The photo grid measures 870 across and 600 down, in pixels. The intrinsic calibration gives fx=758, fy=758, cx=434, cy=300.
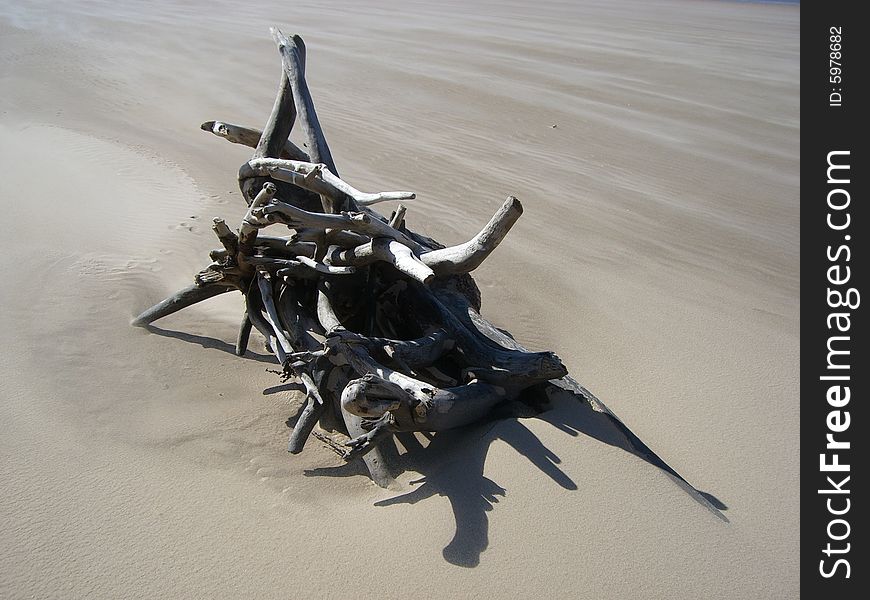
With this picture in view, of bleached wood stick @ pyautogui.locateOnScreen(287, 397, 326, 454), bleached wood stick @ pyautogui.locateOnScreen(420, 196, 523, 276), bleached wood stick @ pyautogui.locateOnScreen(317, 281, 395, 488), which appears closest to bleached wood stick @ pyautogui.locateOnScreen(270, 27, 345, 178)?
bleached wood stick @ pyautogui.locateOnScreen(317, 281, 395, 488)

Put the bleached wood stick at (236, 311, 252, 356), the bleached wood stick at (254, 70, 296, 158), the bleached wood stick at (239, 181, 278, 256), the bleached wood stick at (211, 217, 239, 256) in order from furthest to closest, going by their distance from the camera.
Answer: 1. the bleached wood stick at (254, 70, 296, 158)
2. the bleached wood stick at (236, 311, 252, 356)
3. the bleached wood stick at (211, 217, 239, 256)
4. the bleached wood stick at (239, 181, 278, 256)

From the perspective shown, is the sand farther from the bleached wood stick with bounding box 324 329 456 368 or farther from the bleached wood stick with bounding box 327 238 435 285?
the bleached wood stick with bounding box 327 238 435 285

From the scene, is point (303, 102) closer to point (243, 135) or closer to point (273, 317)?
point (243, 135)

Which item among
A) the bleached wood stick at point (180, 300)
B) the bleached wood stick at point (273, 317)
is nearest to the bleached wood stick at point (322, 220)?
the bleached wood stick at point (273, 317)

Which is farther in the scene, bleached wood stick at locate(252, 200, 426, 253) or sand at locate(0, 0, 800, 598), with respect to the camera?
bleached wood stick at locate(252, 200, 426, 253)

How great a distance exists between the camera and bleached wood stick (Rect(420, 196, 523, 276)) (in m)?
3.39

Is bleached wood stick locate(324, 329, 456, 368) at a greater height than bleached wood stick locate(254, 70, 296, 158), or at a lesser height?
Result: lesser

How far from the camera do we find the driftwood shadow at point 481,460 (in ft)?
10.3

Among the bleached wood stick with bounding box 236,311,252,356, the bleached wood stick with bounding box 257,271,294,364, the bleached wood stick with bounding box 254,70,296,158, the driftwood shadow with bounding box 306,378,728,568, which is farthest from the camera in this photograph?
the bleached wood stick with bounding box 254,70,296,158

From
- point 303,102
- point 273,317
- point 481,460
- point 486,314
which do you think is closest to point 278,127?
point 303,102

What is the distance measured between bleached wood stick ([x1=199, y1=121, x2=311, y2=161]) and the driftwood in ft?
0.16

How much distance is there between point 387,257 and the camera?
3.66m

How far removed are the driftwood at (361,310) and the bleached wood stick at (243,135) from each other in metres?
0.05
